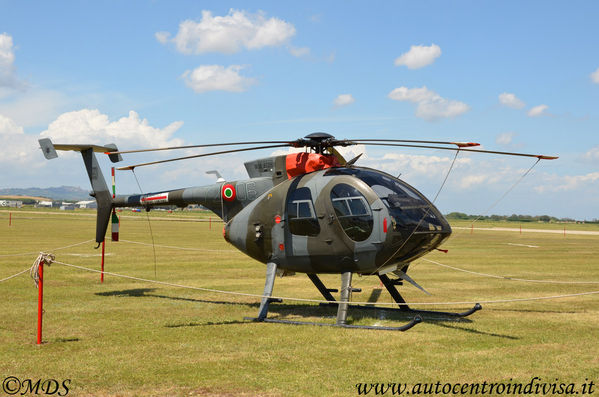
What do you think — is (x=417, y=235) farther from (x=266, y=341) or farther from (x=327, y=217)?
(x=266, y=341)

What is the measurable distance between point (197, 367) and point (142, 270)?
46.9ft

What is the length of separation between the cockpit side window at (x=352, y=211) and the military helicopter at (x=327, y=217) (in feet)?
0.07

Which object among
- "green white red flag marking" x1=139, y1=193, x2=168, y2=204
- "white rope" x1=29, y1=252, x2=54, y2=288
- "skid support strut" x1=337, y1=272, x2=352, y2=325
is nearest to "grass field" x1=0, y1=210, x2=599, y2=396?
"skid support strut" x1=337, y1=272, x2=352, y2=325

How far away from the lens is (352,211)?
12227mm

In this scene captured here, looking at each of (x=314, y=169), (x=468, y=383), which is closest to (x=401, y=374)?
(x=468, y=383)

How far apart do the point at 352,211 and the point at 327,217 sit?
2.14 feet

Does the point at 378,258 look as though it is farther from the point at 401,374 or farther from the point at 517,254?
the point at 517,254

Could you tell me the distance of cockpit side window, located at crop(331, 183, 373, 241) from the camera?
12117mm

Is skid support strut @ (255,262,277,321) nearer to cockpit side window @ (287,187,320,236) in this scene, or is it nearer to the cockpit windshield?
cockpit side window @ (287,187,320,236)

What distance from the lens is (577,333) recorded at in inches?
460

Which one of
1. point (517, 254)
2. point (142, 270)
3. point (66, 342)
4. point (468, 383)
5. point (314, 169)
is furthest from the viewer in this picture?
point (517, 254)

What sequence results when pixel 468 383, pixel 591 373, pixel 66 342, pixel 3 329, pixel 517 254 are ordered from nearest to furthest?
pixel 468 383, pixel 591 373, pixel 66 342, pixel 3 329, pixel 517 254

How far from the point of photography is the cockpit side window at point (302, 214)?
1279cm

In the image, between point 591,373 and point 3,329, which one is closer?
point 591,373
